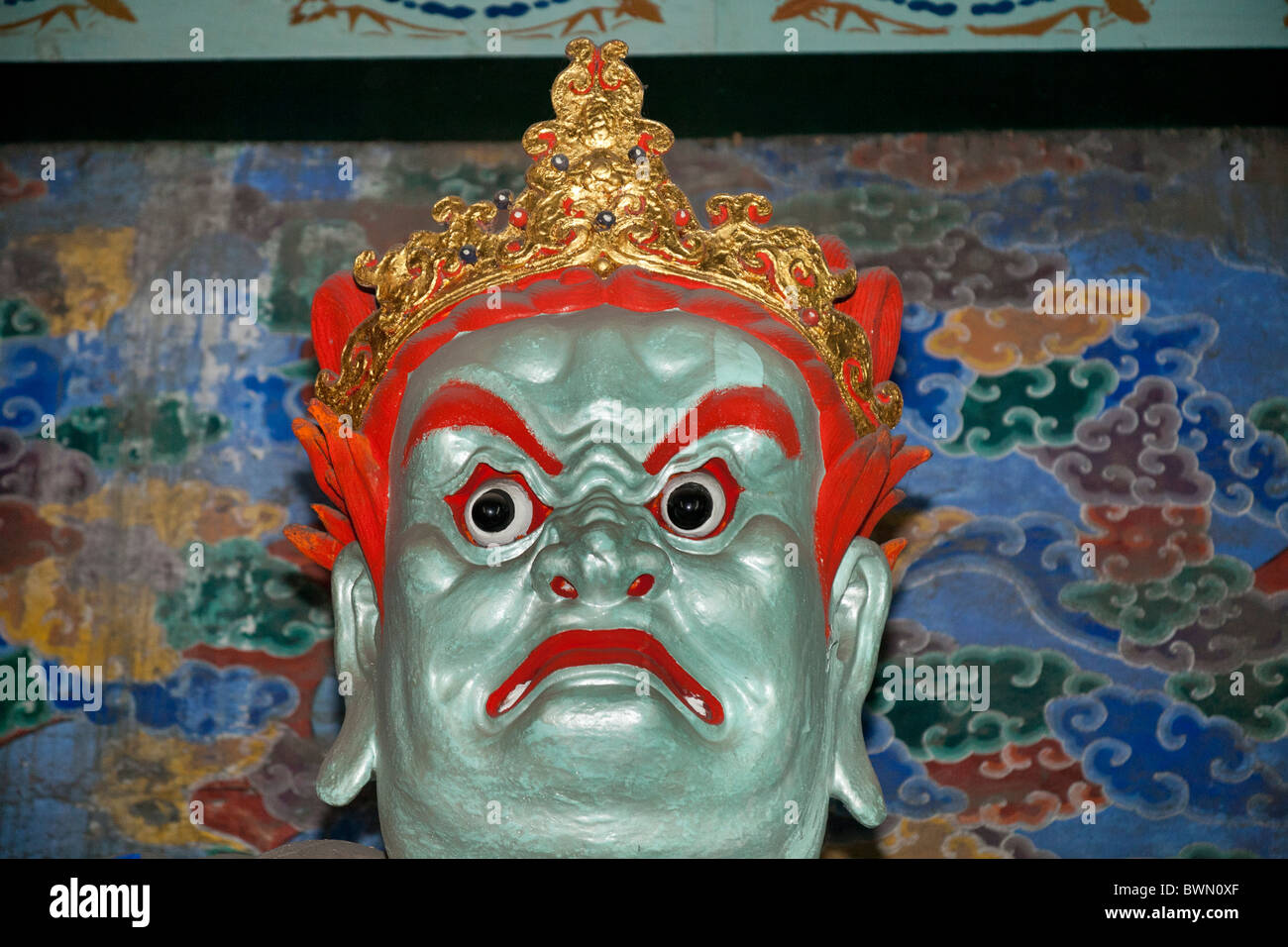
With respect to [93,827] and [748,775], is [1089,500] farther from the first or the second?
[93,827]

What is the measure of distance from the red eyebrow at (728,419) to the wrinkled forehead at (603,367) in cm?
1

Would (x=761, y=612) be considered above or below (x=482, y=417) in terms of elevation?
below

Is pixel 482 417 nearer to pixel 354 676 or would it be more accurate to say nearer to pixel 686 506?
pixel 686 506

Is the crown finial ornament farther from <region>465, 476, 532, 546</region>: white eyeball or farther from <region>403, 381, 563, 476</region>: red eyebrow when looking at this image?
<region>465, 476, 532, 546</region>: white eyeball

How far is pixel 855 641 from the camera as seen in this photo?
2.19 meters

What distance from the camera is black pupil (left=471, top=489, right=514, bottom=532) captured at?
203 centimetres

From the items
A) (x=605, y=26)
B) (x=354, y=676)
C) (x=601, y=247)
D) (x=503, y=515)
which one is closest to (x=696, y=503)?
(x=503, y=515)

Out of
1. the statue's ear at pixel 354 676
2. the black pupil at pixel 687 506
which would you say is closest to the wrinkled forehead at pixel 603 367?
the black pupil at pixel 687 506

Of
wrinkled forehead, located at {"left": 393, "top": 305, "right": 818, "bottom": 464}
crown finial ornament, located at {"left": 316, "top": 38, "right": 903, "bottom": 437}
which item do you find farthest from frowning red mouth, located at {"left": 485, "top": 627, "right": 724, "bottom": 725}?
crown finial ornament, located at {"left": 316, "top": 38, "right": 903, "bottom": 437}

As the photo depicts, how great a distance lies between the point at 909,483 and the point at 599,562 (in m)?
1.20

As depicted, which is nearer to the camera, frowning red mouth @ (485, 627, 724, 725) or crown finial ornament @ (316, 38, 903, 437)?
frowning red mouth @ (485, 627, 724, 725)

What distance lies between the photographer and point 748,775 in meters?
1.91

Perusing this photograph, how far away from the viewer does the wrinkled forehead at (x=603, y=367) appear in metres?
2.04

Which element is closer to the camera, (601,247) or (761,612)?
(761,612)
